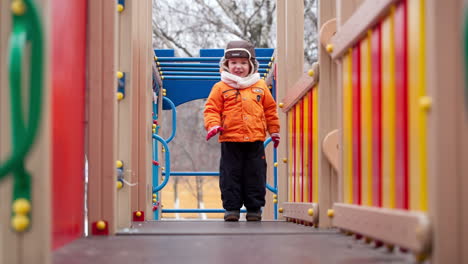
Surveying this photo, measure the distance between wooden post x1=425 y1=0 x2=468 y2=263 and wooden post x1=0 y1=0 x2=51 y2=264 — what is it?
90cm

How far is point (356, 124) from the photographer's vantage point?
2500 mm

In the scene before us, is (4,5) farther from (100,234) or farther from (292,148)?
(292,148)

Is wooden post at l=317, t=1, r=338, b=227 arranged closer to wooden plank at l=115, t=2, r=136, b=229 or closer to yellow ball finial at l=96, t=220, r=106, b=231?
wooden plank at l=115, t=2, r=136, b=229

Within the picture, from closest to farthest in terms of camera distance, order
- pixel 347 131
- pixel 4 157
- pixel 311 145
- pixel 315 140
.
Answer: pixel 4 157, pixel 347 131, pixel 315 140, pixel 311 145

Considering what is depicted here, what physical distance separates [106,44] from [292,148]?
1.86 meters

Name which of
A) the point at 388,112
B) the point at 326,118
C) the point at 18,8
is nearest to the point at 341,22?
the point at 326,118

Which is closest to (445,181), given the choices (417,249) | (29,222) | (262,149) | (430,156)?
(430,156)

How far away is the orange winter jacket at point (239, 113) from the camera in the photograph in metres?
4.61

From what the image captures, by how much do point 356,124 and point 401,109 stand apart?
579 millimetres

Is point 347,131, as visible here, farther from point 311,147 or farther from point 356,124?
point 311,147

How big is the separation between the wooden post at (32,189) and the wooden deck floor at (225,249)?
0.38 metres

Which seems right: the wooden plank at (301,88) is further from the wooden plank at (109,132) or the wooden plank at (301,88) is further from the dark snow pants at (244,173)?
the wooden plank at (109,132)

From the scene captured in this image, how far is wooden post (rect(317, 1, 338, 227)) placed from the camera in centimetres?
324

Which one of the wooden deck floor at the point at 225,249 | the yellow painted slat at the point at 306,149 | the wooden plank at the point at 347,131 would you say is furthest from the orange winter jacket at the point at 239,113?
the wooden plank at the point at 347,131
